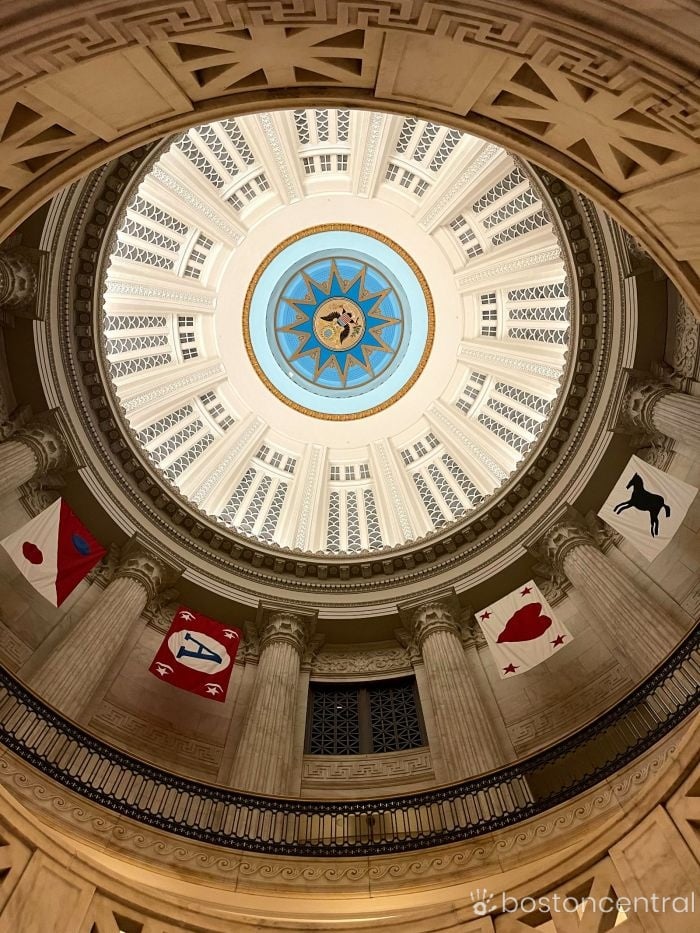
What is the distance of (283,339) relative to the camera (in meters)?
25.3

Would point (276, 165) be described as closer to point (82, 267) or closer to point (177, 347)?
point (177, 347)

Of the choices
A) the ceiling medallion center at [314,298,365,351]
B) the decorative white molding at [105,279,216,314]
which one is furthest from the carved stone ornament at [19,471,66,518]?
the ceiling medallion center at [314,298,365,351]

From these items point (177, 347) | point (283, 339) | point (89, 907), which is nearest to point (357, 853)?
point (89, 907)

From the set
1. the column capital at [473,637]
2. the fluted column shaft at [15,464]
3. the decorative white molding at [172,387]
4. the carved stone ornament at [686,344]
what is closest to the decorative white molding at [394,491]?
the column capital at [473,637]

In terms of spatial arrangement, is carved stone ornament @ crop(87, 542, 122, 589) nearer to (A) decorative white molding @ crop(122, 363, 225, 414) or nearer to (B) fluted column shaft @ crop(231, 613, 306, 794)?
(B) fluted column shaft @ crop(231, 613, 306, 794)

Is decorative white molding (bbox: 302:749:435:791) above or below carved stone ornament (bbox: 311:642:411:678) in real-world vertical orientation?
below

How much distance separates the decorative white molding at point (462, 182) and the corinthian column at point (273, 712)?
1440 centimetres

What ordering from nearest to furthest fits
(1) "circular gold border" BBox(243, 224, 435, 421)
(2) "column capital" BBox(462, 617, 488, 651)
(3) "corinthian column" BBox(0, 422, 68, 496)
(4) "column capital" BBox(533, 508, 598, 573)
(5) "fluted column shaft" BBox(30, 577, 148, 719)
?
(5) "fluted column shaft" BBox(30, 577, 148, 719), (3) "corinthian column" BBox(0, 422, 68, 496), (4) "column capital" BBox(533, 508, 598, 573), (2) "column capital" BBox(462, 617, 488, 651), (1) "circular gold border" BBox(243, 224, 435, 421)

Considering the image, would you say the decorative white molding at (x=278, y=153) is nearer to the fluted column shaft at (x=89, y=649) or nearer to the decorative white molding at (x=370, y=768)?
the fluted column shaft at (x=89, y=649)

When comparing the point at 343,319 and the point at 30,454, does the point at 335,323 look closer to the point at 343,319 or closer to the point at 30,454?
the point at 343,319

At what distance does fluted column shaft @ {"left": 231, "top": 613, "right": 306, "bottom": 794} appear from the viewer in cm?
1192

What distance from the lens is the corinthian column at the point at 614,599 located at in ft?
39.6

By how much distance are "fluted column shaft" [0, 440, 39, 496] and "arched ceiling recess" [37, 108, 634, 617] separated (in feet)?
5.88

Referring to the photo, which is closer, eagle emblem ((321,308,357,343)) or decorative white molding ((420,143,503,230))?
decorative white molding ((420,143,503,230))
